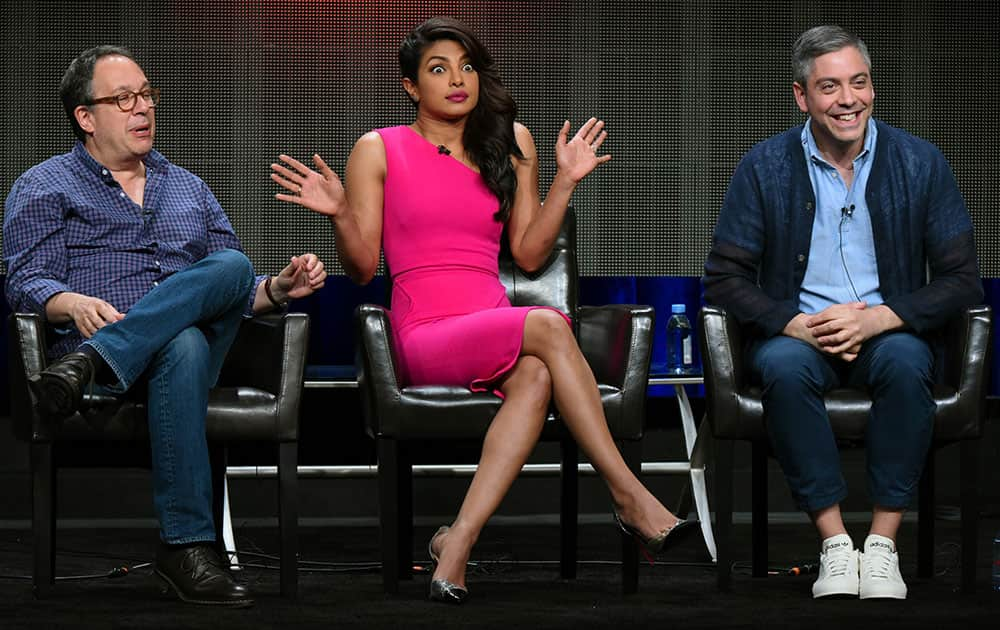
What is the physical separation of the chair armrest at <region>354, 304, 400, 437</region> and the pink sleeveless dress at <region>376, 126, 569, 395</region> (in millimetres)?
112

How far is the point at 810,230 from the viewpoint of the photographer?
337cm

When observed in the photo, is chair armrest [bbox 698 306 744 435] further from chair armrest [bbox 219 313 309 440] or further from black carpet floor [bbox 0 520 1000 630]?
chair armrest [bbox 219 313 309 440]

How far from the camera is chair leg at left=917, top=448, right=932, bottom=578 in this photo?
11.0ft

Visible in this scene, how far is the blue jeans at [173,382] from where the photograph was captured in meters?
2.96

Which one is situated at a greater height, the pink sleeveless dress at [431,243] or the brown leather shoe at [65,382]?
the pink sleeveless dress at [431,243]

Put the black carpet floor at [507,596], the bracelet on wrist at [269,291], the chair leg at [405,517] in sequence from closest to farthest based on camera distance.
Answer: the black carpet floor at [507,596] < the bracelet on wrist at [269,291] < the chair leg at [405,517]

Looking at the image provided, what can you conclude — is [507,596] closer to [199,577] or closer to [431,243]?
[199,577]

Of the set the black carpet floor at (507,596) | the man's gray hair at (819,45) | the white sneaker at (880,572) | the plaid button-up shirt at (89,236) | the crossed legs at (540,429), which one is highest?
the man's gray hair at (819,45)

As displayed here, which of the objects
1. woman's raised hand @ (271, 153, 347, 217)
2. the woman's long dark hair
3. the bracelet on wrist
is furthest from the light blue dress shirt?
the bracelet on wrist

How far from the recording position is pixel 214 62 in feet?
16.6

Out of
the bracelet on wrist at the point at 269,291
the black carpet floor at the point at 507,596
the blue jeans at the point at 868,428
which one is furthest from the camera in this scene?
the bracelet on wrist at the point at 269,291

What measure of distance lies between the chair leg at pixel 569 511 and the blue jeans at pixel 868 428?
23.4 inches

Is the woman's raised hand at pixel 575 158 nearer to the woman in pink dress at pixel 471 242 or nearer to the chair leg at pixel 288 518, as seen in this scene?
the woman in pink dress at pixel 471 242

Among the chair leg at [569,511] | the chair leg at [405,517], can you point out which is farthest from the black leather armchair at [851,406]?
the chair leg at [405,517]
